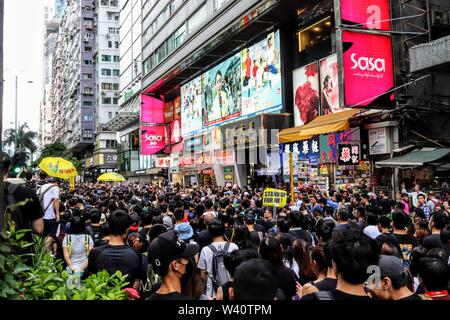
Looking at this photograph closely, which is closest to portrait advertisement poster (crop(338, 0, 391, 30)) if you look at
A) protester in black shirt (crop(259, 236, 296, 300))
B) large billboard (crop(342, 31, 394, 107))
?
large billboard (crop(342, 31, 394, 107))

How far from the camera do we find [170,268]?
3.37 metres

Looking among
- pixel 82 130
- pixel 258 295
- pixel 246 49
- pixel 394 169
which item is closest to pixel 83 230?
pixel 258 295

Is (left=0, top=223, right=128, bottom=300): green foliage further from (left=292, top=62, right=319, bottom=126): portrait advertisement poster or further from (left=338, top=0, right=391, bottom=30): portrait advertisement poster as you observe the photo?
(left=292, top=62, right=319, bottom=126): portrait advertisement poster

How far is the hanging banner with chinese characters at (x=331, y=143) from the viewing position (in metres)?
18.7

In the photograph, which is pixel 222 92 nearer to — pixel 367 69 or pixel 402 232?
pixel 367 69

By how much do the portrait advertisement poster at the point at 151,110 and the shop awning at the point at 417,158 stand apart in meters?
32.1

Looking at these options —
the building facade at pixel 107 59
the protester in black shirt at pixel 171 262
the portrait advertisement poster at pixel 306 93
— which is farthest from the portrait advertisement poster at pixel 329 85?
the building facade at pixel 107 59

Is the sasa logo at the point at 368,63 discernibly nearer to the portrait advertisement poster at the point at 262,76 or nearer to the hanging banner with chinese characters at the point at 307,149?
the hanging banner with chinese characters at the point at 307,149

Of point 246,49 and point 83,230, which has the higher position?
point 246,49

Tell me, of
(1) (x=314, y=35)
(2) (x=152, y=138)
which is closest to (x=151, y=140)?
(2) (x=152, y=138)

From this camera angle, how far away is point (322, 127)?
18.9 meters

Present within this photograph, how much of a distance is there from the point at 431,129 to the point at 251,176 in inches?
559

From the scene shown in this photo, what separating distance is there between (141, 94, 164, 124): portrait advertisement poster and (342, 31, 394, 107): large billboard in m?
Answer: 31.1
